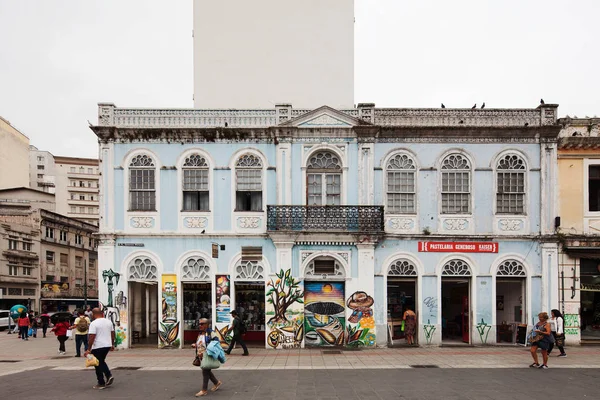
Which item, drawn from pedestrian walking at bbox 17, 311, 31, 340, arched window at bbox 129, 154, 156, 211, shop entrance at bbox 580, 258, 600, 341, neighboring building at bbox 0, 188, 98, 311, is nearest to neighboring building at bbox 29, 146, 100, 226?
neighboring building at bbox 0, 188, 98, 311

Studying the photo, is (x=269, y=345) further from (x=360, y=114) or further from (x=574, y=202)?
(x=574, y=202)

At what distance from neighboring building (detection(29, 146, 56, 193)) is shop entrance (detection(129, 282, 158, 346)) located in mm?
65458

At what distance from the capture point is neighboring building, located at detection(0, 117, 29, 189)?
51688 mm

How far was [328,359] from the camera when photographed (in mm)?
15977

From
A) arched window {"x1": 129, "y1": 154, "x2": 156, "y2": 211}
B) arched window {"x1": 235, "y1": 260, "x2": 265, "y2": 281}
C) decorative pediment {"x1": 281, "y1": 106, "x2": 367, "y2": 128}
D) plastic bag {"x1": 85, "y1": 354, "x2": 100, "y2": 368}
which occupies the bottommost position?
plastic bag {"x1": 85, "y1": 354, "x2": 100, "y2": 368}

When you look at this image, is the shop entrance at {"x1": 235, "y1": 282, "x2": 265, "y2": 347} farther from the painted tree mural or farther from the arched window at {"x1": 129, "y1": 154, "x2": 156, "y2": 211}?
the arched window at {"x1": 129, "y1": 154, "x2": 156, "y2": 211}

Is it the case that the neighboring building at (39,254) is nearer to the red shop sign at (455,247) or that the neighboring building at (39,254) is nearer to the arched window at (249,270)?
the arched window at (249,270)

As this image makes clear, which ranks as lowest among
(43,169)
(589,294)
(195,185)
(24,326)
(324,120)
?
(24,326)

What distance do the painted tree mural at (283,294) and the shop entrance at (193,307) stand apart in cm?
255

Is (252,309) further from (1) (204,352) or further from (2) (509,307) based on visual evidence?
(2) (509,307)

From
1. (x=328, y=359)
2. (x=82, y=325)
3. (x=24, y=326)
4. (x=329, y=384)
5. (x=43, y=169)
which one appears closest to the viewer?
(x=329, y=384)

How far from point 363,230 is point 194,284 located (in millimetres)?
6417

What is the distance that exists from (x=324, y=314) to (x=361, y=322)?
1.31 meters

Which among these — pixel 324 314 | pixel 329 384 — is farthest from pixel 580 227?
pixel 329 384
